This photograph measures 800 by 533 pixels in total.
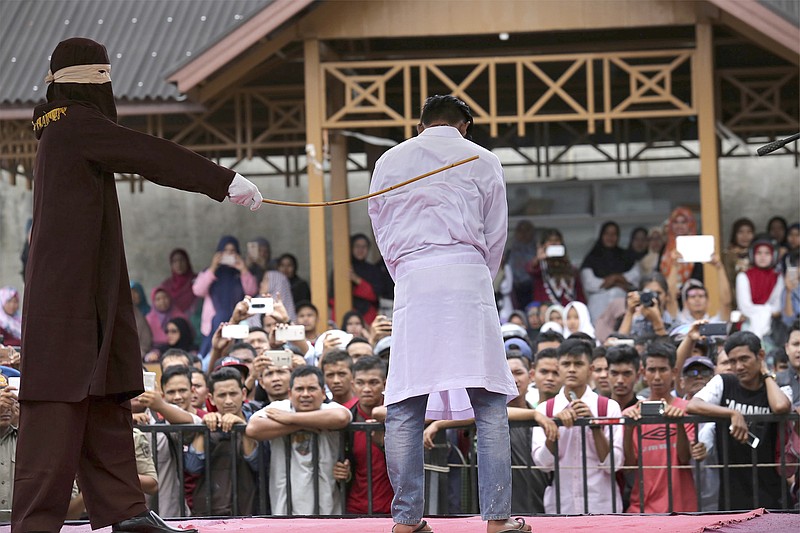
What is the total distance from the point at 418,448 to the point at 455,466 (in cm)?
225

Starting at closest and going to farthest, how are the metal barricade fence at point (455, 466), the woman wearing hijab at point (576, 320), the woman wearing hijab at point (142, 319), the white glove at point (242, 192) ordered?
the white glove at point (242, 192), the metal barricade fence at point (455, 466), the woman wearing hijab at point (576, 320), the woman wearing hijab at point (142, 319)

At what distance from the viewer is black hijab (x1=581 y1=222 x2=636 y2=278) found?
1412 centimetres

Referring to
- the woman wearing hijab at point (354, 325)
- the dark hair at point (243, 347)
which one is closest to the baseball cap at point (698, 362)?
the dark hair at point (243, 347)

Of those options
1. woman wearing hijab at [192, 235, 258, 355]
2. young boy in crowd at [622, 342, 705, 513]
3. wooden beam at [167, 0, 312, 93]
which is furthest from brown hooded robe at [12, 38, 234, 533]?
woman wearing hijab at [192, 235, 258, 355]

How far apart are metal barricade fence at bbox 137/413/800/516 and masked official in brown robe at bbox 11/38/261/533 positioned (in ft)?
7.15

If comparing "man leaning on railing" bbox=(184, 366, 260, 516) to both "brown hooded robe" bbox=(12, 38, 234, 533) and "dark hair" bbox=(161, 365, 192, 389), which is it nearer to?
"dark hair" bbox=(161, 365, 192, 389)

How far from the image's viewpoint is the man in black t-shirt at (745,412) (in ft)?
24.2

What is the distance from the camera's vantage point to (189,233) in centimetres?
1775

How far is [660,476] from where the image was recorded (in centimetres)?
766

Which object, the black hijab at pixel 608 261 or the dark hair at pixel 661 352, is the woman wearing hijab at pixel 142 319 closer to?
the black hijab at pixel 608 261

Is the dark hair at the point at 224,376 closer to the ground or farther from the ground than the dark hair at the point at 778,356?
farther from the ground

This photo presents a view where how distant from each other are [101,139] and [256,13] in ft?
24.5

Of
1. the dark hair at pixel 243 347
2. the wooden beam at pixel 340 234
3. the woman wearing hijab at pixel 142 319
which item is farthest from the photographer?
Result: the wooden beam at pixel 340 234

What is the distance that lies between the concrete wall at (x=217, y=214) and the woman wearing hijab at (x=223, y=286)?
3409 mm
